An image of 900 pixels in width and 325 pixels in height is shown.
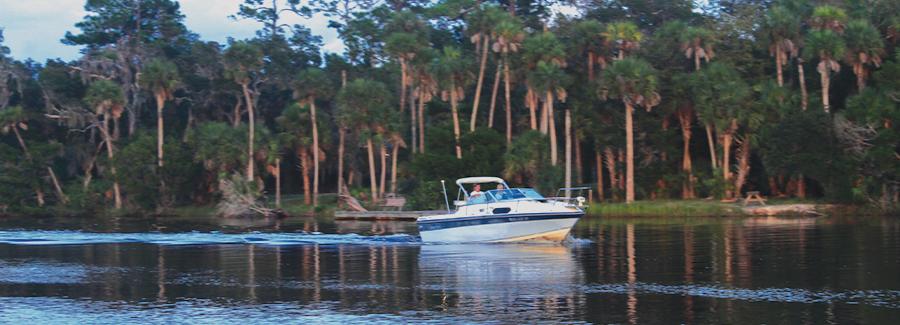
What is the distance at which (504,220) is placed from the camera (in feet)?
137

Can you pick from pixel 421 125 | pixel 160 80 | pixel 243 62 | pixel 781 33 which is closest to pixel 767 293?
pixel 781 33

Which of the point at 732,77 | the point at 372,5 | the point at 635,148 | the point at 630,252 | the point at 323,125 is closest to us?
the point at 630,252

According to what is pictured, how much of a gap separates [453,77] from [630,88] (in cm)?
1139

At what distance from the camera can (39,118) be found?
279ft

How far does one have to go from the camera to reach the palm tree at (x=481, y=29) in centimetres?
7293

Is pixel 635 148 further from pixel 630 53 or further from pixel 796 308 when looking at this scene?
pixel 796 308

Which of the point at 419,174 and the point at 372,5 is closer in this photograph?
the point at 419,174

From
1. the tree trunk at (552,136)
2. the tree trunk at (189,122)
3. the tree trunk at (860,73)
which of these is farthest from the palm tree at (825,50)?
the tree trunk at (189,122)

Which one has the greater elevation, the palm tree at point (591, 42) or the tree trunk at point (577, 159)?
the palm tree at point (591, 42)

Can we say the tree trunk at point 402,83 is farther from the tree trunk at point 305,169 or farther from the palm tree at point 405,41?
the tree trunk at point 305,169

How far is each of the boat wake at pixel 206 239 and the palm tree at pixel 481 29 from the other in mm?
25333

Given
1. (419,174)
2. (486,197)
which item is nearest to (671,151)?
(419,174)

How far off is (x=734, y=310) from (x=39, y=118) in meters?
71.5

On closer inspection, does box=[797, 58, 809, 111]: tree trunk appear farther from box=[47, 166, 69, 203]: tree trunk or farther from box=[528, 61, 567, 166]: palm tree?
box=[47, 166, 69, 203]: tree trunk
